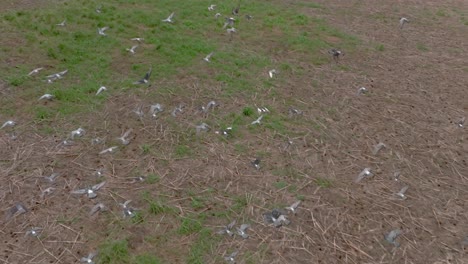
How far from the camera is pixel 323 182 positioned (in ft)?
12.3

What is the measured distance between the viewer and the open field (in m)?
3.20

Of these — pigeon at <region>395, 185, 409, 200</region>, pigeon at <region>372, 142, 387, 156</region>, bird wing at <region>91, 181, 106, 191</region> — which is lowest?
pigeon at <region>372, 142, 387, 156</region>

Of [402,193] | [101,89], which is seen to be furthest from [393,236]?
[101,89]

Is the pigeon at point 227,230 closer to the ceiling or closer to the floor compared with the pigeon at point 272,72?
closer to the ceiling

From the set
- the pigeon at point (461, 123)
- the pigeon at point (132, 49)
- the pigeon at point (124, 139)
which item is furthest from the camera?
the pigeon at point (132, 49)

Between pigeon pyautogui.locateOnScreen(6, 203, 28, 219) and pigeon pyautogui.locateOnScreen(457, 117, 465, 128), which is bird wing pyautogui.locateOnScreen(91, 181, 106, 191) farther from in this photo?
pigeon pyautogui.locateOnScreen(457, 117, 465, 128)

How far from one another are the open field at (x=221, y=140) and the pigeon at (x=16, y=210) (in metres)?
0.01

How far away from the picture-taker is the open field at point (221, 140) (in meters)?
3.20

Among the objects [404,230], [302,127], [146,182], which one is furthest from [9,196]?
[404,230]

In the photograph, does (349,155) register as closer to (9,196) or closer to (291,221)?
(291,221)

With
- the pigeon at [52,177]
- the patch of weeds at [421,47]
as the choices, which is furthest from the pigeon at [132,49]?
the patch of weeds at [421,47]

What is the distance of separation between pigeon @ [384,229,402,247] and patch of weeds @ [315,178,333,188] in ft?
1.97

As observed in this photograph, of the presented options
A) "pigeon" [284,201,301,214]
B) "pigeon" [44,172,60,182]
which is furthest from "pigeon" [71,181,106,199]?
"pigeon" [284,201,301,214]

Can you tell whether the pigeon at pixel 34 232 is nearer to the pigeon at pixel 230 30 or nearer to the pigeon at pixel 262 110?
the pigeon at pixel 262 110
